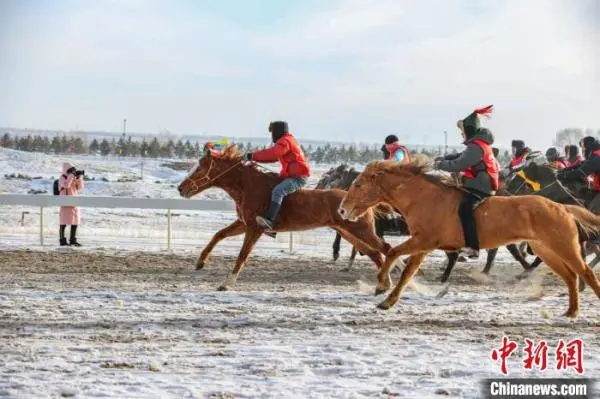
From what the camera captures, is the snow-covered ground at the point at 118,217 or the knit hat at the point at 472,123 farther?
the snow-covered ground at the point at 118,217

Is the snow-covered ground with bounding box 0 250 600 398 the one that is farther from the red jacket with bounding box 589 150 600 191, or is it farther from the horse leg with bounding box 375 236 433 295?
the red jacket with bounding box 589 150 600 191

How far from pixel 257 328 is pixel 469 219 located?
283 centimetres

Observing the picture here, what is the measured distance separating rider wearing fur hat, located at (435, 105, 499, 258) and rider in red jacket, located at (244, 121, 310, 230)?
2453mm

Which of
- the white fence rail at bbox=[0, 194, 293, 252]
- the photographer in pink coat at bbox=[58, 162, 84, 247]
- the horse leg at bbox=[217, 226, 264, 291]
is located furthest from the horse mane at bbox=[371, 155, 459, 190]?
the photographer in pink coat at bbox=[58, 162, 84, 247]

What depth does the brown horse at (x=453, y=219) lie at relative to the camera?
9594mm

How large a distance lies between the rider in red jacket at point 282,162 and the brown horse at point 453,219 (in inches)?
69.7

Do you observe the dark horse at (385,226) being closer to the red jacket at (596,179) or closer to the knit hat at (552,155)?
the red jacket at (596,179)

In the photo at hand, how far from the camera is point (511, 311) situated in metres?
10.3

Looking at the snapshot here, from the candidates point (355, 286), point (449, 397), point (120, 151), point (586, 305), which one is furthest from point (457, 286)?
point (120, 151)

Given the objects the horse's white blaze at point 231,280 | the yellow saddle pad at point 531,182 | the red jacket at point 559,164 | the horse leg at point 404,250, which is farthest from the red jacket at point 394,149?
the horse leg at point 404,250

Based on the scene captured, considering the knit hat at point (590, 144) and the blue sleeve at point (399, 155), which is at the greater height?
the knit hat at point (590, 144)

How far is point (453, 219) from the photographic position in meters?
9.92

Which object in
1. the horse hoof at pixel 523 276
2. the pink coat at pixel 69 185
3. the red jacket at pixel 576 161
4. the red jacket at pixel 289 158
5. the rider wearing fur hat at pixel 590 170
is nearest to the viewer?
the red jacket at pixel 289 158

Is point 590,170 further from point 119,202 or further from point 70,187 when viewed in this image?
point 70,187
